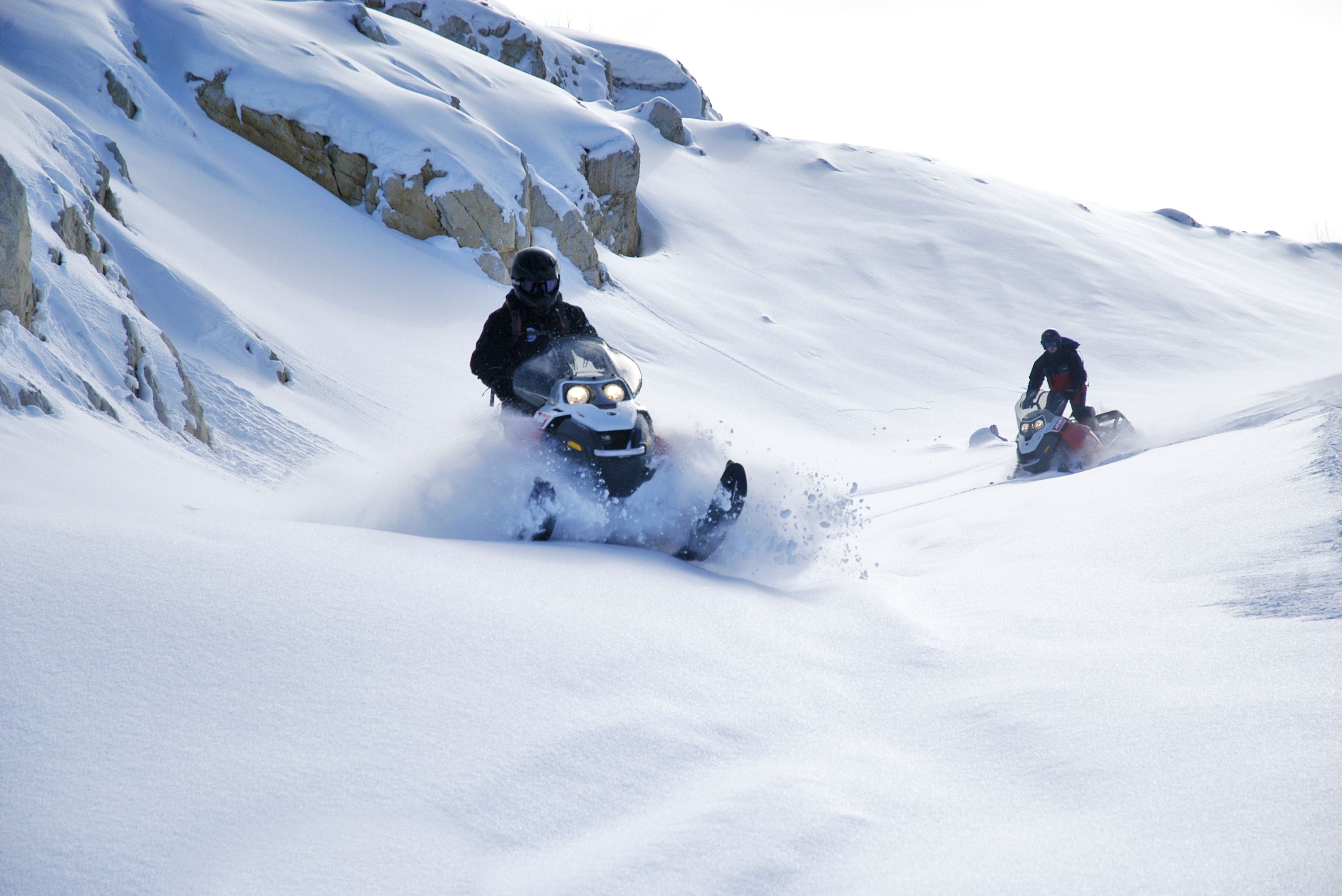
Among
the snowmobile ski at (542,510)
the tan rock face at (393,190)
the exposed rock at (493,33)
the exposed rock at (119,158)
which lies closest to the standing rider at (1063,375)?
the snowmobile ski at (542,510)

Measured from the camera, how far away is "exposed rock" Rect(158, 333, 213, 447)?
22.1 feet

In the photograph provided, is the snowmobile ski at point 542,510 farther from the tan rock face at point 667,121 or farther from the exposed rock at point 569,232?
the tan rock face at point 667,121

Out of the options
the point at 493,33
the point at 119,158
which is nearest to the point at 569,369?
the point at 119,158

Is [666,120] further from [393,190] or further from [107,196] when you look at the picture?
[107,196]

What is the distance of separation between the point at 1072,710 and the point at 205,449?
6.52 meters

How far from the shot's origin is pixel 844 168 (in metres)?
36.0

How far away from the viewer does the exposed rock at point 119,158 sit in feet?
35.8

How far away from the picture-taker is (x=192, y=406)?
6.84m

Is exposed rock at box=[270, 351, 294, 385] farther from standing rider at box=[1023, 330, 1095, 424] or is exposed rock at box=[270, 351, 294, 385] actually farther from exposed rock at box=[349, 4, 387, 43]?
exposed rock at box=[349, 4, 387, 43]

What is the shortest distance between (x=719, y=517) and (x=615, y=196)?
834 inches

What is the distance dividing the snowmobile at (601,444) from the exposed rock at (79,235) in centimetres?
485

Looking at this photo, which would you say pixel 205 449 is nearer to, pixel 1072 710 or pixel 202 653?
pixel 202 653

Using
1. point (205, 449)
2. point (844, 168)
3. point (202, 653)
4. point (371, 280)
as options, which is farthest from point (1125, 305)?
point (202, 653)

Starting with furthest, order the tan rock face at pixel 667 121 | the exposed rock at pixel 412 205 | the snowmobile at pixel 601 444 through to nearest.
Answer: the tan rock face at pixel 667 121
the exposed rock at pixel 412 205
the snowmobile at pixel 601 444
